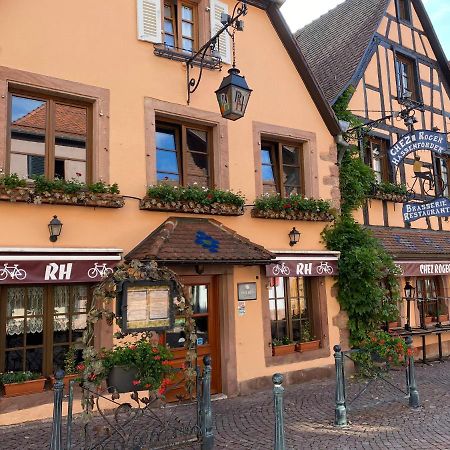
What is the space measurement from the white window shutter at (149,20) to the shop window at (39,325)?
434 cm

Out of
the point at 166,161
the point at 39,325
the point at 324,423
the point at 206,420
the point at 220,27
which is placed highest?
the point at 220,27

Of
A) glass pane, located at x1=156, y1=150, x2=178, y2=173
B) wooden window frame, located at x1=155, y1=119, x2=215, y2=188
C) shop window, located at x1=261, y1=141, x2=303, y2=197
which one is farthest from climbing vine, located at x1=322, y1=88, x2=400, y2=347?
glass pane, located at x1=156, y1=150, x2=178, y2=173

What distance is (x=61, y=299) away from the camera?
22.7 feet

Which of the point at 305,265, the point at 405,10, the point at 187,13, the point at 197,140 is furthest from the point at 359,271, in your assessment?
the point at 405,10

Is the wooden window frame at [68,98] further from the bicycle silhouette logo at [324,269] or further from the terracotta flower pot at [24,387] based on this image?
the bicycle silhouette logo at [324,269]

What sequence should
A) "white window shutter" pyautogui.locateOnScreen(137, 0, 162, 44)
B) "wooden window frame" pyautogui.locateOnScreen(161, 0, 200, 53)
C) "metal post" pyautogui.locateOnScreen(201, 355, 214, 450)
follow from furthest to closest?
"wooden window frame" pyautogui.locateOnScreen(161, 0, 200, 53) < "white window shutter" pyautogui.locateOnScreen(137, 0, 162, 44) < "metal post" pyautogui.locateOnScreen(201, 355, 214, 450)

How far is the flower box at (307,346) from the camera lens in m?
8.99

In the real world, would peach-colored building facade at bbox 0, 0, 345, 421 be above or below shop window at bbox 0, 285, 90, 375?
above

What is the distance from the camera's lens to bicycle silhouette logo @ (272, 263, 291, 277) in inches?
335

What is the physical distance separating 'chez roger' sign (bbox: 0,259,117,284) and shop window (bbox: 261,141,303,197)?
380 cm

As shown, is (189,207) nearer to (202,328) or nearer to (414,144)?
(202,328)

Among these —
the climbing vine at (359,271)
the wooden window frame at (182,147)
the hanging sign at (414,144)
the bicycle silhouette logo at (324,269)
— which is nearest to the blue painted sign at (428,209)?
the hanging sign at (414,144)

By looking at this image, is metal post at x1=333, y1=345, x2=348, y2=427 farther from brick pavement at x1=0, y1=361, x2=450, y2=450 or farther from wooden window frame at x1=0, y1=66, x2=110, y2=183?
wooden window frame at x1=0, y1=66, x2=110, y2=183

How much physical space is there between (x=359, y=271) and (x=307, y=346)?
1783 mm
